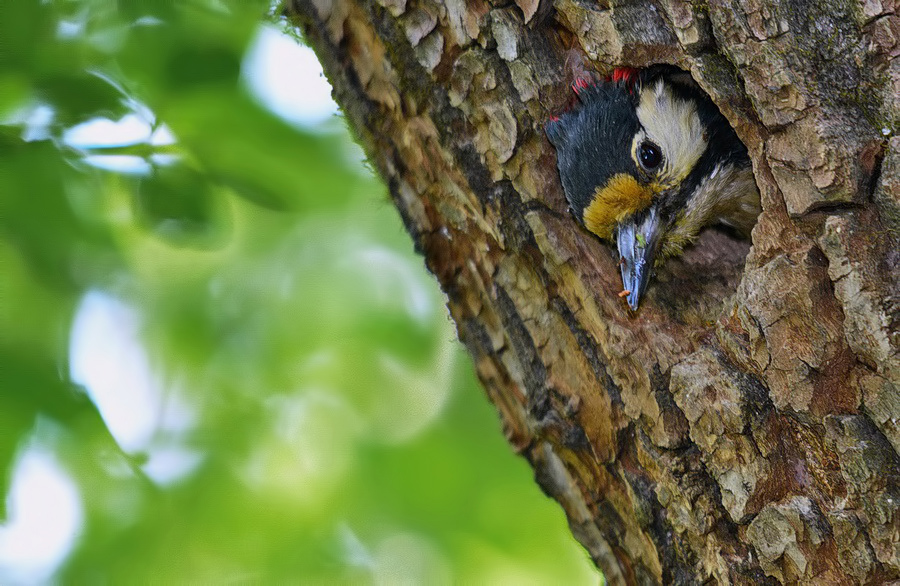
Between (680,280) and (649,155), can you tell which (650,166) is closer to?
(649,155)

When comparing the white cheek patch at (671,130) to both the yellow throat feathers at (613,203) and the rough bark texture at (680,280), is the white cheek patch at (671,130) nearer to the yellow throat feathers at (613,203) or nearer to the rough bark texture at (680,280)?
the yellow throat feathers at (613,203)

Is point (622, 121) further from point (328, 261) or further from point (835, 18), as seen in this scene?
point (328, 261)

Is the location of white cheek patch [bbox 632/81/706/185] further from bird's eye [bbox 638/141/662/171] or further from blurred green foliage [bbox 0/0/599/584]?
blurred green foliage [bbox 0/0/599/584]

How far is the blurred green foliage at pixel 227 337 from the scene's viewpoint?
227 cm

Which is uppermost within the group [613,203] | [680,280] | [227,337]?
[227,337]

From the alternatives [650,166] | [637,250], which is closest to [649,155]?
[650,166]

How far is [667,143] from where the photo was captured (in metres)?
2.89

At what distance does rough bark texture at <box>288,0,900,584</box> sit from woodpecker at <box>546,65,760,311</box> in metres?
0.11

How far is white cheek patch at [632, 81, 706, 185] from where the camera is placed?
2.88 meters

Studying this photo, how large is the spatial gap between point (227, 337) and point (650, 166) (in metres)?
2.49

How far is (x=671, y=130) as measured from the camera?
2928 millimetres

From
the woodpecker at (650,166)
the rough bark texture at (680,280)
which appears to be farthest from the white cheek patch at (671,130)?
the rough bark texture at (680,280)

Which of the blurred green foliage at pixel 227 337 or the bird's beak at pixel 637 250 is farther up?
Answer: the blurred green foliage at pixel 227 337

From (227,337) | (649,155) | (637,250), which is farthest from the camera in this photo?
(227,337)
